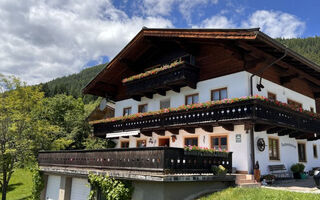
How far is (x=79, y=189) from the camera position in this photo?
Result: 51.7ft

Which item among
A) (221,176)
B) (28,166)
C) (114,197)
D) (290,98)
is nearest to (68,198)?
(28,166)

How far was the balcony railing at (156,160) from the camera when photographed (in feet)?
31.4

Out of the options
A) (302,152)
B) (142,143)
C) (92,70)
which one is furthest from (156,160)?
(92,70)

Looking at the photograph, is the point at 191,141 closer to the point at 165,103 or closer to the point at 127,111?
the point at 165,103

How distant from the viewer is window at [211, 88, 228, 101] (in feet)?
53.0

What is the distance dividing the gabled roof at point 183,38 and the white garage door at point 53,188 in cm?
853

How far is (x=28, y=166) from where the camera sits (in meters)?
20.2

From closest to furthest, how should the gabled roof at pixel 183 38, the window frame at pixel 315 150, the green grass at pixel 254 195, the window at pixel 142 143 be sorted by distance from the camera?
the green grass at pixel 254 195, the gabled roof at pixel 183 38, the window at pixel 142 143, the window frame at pixel 315 150

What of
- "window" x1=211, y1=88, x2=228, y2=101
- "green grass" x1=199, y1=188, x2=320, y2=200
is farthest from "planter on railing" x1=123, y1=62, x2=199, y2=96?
"green grass" x1=199, y1=188, x2=320, y2=200

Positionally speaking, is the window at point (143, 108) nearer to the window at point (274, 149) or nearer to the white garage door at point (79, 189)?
the white garage door at point (79, 189)

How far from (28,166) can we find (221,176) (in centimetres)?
1476

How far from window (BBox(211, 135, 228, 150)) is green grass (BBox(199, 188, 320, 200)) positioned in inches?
185

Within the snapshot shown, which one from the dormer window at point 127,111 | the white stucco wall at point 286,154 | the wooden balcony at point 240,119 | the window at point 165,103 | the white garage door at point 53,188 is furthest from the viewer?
the dormer window at point 127,111

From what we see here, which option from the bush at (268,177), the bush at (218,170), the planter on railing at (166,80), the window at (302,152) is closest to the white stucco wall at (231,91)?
the planter on railing at (166,80)
